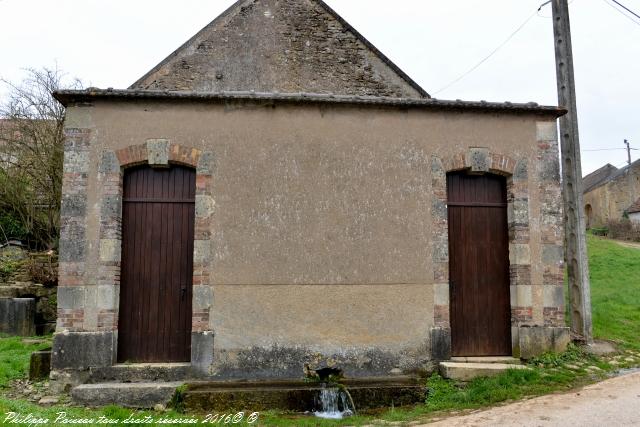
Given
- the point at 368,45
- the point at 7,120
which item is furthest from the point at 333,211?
the point at 7,120

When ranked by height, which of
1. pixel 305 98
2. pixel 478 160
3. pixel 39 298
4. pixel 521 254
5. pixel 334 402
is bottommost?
pixel 334 402

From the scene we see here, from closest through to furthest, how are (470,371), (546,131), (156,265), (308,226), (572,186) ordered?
1. (470,371)
2. (156,265)
3. (308,226)
4. (546,131)
5. (572,186)

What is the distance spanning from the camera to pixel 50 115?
553 inches

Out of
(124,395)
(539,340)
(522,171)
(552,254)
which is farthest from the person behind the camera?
(522,171)

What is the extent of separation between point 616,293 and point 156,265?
9616 mm

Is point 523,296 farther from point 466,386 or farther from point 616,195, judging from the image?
point 616,195

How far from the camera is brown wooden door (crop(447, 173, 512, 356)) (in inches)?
277

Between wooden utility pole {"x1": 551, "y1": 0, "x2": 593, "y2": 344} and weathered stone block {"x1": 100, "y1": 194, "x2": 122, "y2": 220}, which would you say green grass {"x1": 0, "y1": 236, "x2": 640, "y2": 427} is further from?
weathered stone block {"x1": 100, "y1": 194, "x2": 122, "y2": 220}

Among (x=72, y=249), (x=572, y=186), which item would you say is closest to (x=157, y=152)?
(x=72, y=249)

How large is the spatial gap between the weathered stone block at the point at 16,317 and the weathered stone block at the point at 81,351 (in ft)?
15.3

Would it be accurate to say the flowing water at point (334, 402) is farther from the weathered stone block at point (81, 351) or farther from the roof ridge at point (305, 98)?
the roof ridge at point (305, 98)

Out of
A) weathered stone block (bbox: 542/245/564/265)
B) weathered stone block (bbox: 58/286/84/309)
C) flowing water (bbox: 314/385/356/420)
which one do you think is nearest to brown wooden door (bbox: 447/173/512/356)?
weathered stone block (bbox: 542/245/564/265)

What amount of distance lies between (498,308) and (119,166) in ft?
19.2

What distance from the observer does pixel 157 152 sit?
666 cm
